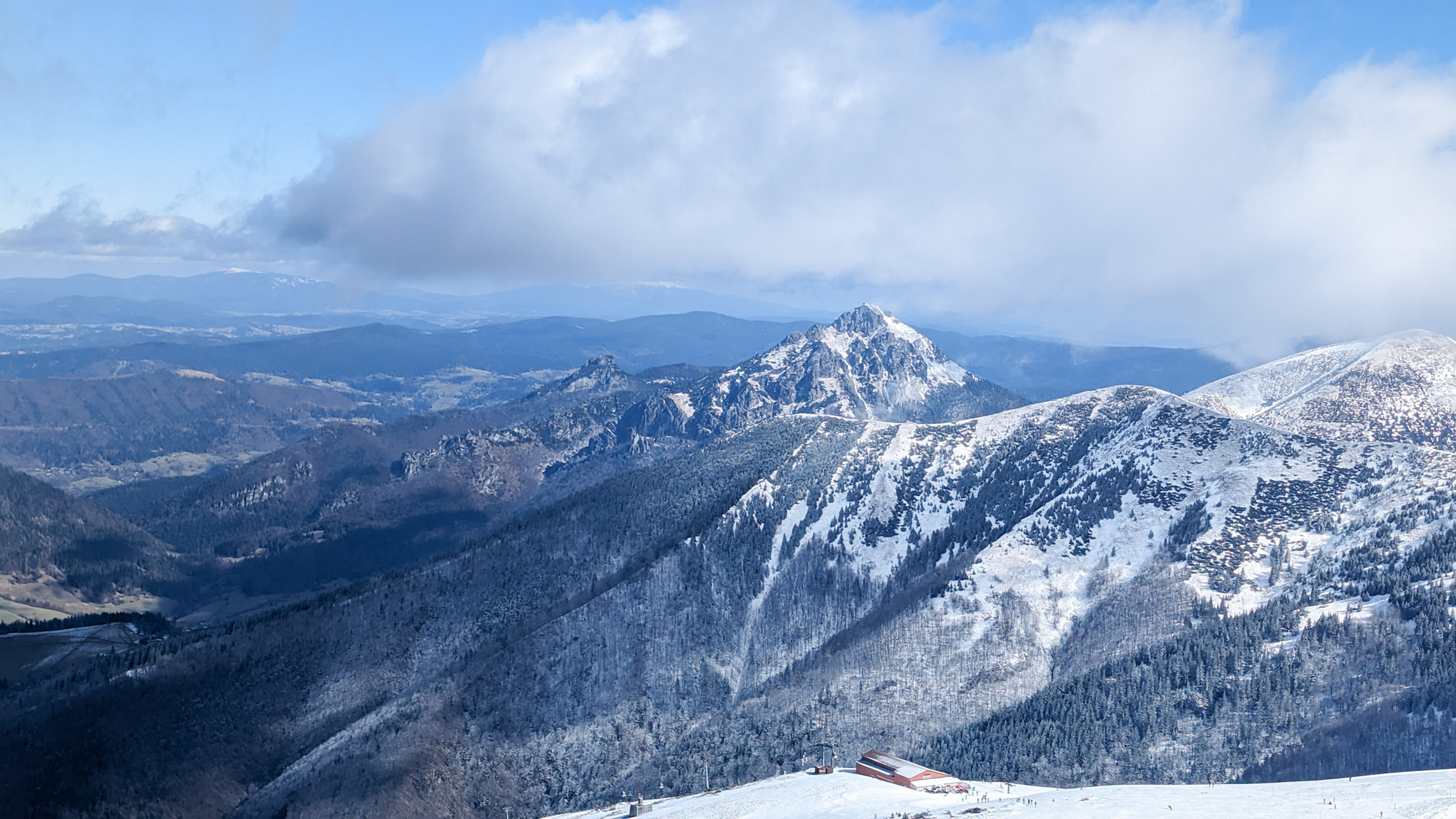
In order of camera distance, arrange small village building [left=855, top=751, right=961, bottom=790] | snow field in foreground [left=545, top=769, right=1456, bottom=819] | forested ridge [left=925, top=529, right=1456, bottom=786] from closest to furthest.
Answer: snow field in foreground [left=545, top=769, right=1456, bottom=819] < small village building [left=855, top=751, right=961, bottom=790] < forested ridge [left=925, top=529, right=1456, bottom=786]

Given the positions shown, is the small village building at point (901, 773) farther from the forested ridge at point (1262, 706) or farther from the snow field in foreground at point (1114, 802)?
the forested ridge at point (1262, 706)

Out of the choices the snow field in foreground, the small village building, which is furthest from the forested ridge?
the snow field in foreground

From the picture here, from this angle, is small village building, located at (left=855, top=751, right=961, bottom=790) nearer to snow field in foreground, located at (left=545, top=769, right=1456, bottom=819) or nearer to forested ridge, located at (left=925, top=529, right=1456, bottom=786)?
snow field in foreground, located at (left=545, top=769, right=1456, bottom=819)

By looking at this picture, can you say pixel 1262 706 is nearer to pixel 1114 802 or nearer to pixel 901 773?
pixel 1114 802

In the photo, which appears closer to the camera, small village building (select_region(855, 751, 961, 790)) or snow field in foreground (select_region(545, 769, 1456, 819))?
snow field in foreground (select_region(545, 769, 1456, 819))

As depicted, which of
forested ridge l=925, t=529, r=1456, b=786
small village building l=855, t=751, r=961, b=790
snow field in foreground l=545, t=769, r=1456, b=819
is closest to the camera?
snow field in foreground l=545, t=769, r=1456, b=819

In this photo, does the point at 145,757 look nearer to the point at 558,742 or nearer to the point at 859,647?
the point at 558,742

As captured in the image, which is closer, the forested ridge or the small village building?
the small village building
